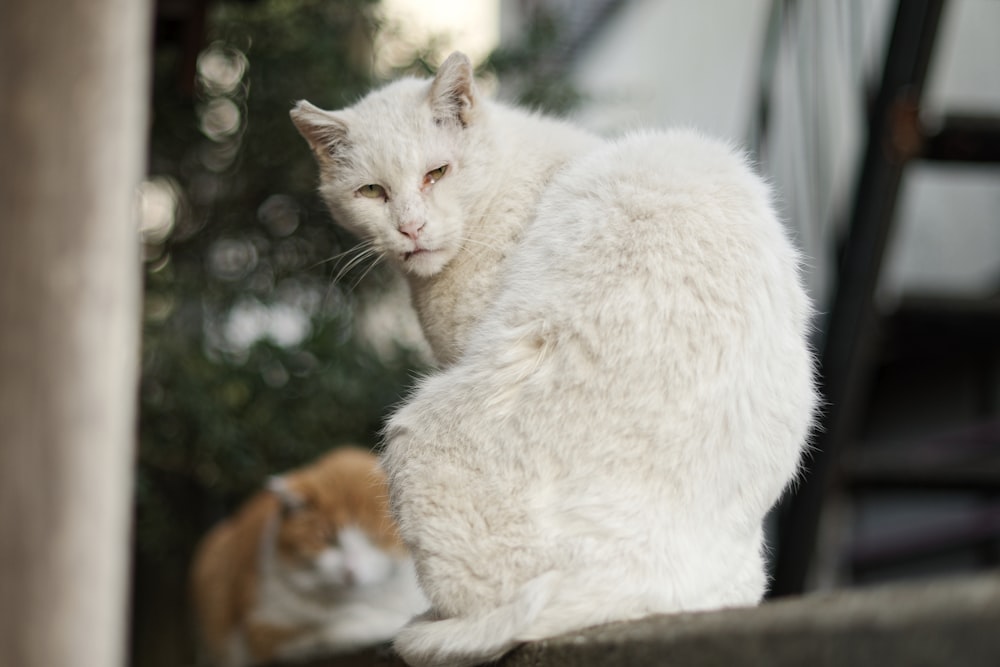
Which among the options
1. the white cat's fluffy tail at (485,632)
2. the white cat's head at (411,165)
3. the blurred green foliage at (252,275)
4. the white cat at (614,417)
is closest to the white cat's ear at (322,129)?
the white cat's head at (411,165)

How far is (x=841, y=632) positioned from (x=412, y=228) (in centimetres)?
65

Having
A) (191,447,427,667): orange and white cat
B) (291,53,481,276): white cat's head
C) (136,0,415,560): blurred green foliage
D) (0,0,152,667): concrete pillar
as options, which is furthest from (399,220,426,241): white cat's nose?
(136,0,415,560): blurred green foliage

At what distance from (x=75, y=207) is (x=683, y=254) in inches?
44.7

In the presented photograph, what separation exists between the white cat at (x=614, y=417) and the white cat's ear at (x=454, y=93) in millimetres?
170

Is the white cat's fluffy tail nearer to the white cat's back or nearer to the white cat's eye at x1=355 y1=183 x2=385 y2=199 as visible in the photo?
the white cat's back

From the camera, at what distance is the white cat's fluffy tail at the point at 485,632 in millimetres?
1026

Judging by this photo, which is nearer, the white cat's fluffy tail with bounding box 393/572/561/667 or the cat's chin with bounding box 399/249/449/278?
the white cat's fluffy tail with bounding box 393/572/561/667

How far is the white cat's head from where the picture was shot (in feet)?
3.92

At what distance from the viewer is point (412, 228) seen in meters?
1.18

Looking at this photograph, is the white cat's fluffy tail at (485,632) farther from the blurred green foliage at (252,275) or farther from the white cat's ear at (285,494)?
the blurred green foliage at (252,275)

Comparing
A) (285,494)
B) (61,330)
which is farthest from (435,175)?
(285,494)

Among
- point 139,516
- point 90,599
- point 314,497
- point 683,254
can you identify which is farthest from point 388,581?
point 683,254

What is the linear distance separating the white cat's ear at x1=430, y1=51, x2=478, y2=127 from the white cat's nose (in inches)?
5.6

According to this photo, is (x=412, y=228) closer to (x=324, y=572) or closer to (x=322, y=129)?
(x=322, y=129)
